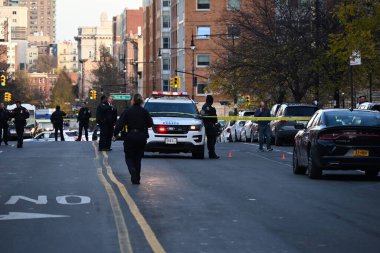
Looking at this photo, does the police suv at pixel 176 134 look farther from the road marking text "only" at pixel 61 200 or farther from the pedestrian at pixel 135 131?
the road marking text "only" at pixel 61 200

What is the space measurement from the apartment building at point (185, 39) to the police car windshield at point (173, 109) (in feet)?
202

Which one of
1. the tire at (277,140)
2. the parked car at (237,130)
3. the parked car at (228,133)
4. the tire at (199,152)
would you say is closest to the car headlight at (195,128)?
the tire at (199,152)

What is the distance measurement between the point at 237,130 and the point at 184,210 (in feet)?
139

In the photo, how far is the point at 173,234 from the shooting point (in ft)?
42.7

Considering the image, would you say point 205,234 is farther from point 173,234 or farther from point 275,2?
point 275,2

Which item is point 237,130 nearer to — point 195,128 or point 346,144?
point 195,128

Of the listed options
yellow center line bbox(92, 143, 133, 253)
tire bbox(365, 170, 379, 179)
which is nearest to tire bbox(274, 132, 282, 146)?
tire bbox(365, 170, 379, 179)

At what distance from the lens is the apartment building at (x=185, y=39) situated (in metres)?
109

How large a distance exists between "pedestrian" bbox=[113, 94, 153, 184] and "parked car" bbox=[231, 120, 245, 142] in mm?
34563

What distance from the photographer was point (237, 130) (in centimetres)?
5812

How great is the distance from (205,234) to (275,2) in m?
49.4

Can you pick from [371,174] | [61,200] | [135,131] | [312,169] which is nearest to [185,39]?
[371,174]

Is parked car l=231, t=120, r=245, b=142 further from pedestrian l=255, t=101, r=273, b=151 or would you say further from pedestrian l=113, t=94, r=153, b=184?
pedestrian l=113, t=94, r=153, b=184

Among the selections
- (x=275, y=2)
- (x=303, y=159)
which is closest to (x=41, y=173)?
(x=303, y=159)
